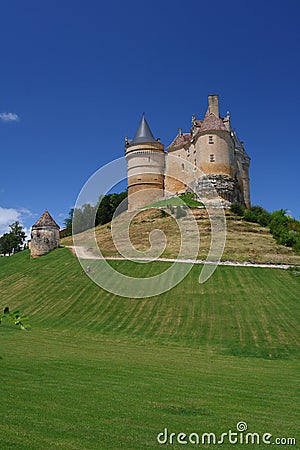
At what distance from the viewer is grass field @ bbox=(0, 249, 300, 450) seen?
8422 millimetres

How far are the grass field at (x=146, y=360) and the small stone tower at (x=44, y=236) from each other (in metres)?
8.61

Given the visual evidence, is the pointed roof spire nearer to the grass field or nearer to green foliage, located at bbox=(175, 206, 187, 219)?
green foliage, located at bbox=(175, 206, 187, 219)

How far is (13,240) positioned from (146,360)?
71.3 metres

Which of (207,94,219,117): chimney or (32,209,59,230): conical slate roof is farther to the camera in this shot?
(207,94,219,117): chimney

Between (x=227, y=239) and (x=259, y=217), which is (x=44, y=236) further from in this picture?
(x=259, y=217)

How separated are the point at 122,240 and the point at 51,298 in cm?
1952

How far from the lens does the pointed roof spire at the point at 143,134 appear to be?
71.2 meters

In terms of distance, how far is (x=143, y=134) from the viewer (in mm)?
72125

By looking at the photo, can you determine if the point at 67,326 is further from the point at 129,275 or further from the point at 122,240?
the point at 122,240

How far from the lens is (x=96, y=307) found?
3080cm

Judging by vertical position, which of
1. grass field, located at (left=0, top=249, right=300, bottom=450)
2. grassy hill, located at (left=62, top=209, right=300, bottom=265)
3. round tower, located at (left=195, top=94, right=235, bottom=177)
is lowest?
grass field, located at (left=0, top=249, right=300, bottom=450)

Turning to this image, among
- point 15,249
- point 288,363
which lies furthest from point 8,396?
point 15,249

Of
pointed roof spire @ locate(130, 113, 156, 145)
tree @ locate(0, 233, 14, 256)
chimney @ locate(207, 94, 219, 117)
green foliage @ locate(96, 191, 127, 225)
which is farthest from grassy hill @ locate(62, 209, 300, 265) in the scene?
tree @ locate(0, 233, 14, 256)

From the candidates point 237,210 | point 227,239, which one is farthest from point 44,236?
point 237,210
